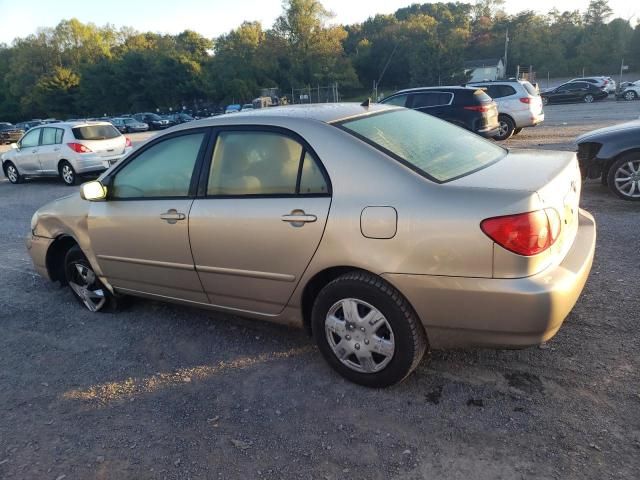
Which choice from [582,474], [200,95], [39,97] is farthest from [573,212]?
[39,97]

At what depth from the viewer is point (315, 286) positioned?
3.09 metres

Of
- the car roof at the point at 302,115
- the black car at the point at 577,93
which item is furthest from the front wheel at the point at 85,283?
the black car at the point at 577,93

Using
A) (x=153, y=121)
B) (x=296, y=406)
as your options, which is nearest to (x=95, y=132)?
(x=296, y=406)

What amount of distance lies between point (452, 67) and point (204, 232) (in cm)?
6047

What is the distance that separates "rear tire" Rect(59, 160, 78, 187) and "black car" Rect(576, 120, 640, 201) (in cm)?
1111

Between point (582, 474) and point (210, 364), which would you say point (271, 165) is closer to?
point (210, 364)

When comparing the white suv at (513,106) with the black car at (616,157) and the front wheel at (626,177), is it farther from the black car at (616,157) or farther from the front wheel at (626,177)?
the front wheel at (626,177)

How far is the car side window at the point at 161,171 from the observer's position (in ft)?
11.6

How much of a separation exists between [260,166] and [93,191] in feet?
4.83

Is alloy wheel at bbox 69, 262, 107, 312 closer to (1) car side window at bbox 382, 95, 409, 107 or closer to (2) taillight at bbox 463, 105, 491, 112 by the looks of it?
(2) taillight at bbox 463, 105, 491, 112

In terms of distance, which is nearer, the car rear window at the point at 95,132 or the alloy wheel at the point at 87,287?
the alloy wheel at the point at 87,287

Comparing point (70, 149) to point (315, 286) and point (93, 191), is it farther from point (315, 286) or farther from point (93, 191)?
point (315, 286)

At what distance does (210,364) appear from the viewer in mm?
3436

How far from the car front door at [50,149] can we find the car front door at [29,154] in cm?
23
